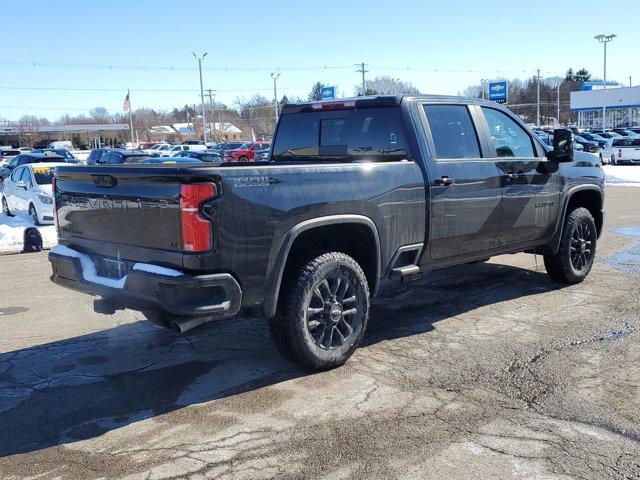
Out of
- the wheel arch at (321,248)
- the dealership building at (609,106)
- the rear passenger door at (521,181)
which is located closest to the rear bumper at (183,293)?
the wheel arch at (321,248)

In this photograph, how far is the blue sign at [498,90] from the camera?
42159 mm

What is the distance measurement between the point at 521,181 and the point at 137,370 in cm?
396

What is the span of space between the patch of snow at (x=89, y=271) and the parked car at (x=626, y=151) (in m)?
34.0

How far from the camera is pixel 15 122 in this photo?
109375 mm

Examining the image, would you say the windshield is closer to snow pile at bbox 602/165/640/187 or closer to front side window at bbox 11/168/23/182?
front side window at bbox 11/168/23/182

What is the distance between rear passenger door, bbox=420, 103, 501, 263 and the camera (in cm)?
544

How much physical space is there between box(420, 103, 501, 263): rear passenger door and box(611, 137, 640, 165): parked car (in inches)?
1224

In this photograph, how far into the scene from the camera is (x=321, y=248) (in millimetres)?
4820

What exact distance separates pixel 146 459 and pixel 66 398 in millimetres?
1179

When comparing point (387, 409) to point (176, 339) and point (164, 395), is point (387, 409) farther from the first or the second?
point (176, 339)

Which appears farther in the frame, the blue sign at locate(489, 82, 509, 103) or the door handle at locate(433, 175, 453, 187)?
the blue sign at locate(489, 82, 509, 103)

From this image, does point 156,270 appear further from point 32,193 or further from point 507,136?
point 32,193

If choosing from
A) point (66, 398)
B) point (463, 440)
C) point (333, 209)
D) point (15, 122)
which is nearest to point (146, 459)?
point (66, 398)

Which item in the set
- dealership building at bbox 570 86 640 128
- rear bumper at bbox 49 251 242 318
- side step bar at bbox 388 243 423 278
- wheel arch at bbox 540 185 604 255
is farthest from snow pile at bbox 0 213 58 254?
dealership building at bbox 570 86 640 128
